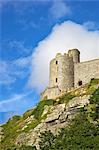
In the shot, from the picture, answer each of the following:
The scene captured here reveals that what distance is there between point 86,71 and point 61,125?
16921mm

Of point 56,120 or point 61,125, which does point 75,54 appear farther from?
point 61,125

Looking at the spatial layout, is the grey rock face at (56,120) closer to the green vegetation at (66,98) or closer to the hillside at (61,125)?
the hillside at (61,125)

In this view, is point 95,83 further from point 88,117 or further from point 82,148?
point 82,148

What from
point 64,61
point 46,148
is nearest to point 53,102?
point 64,61

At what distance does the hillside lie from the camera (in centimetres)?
7779

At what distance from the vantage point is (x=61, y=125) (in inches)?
3388

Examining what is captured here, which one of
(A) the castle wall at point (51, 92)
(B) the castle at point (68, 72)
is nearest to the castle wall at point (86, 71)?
(B) the castle at point (68, 72)

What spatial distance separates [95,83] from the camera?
94.7m

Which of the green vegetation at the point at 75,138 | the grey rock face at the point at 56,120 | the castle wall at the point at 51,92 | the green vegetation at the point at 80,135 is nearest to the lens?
the green vegetation at the point at 75,138

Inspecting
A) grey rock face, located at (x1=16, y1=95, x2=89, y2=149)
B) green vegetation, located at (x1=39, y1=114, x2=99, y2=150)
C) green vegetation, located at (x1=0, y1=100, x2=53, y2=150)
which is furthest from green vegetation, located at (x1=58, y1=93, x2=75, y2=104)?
green vegetation, located at (x1=39, y1=114, x2=99, y2=150)

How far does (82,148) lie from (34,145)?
1232 centimetres

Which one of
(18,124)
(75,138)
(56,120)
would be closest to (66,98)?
(56,120)

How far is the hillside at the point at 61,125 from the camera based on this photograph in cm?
7779

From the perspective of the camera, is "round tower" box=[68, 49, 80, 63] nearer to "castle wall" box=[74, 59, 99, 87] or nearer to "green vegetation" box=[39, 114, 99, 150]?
"castle wall" box=[74, 59, 99, 87]
